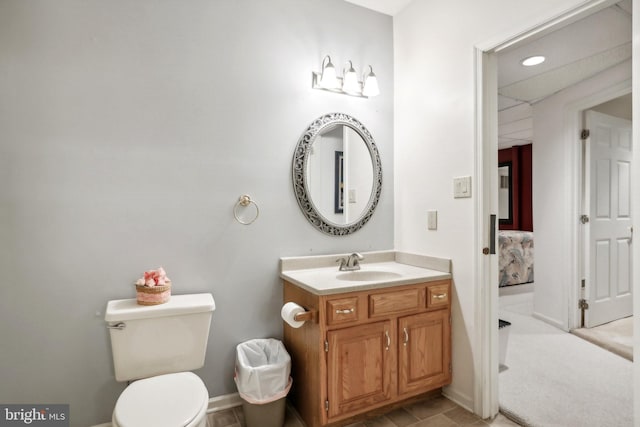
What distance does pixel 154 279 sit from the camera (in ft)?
5.47

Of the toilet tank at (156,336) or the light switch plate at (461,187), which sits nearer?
the toilet tank at (156,336)

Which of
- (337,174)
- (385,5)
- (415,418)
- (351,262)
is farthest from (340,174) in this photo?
(415,418)

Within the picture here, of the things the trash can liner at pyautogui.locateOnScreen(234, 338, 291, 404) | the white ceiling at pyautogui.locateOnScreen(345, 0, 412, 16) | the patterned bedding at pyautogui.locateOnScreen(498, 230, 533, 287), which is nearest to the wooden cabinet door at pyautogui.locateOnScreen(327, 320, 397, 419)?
the trash can liner at pyautogui.locateOnScreen(234, 338, 291, 404)

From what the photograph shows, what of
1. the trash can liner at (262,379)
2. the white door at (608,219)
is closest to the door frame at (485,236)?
the trash can liner at (262,379)

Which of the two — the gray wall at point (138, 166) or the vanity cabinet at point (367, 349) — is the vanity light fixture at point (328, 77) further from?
the vanity cabinet at point (367, 349)

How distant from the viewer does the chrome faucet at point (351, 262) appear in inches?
85.8

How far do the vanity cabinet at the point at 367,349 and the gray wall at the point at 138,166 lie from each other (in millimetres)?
406

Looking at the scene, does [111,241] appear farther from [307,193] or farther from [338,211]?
[338,211]

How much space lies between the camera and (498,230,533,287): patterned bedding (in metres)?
4.61

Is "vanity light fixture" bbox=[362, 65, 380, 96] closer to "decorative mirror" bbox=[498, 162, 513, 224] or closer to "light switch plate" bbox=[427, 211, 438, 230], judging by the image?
"light switch plate" bbox=[427, 211, 438, 230]

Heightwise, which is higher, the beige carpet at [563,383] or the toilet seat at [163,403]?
the toilet seat at [163,403]

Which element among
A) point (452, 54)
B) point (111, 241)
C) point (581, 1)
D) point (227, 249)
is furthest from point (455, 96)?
point (111, 241)

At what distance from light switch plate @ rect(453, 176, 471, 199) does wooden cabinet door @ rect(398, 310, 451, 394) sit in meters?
0.70

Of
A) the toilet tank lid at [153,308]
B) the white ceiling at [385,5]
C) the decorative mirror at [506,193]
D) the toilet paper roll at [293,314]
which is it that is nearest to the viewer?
the toilet tank lid at [153,308]
